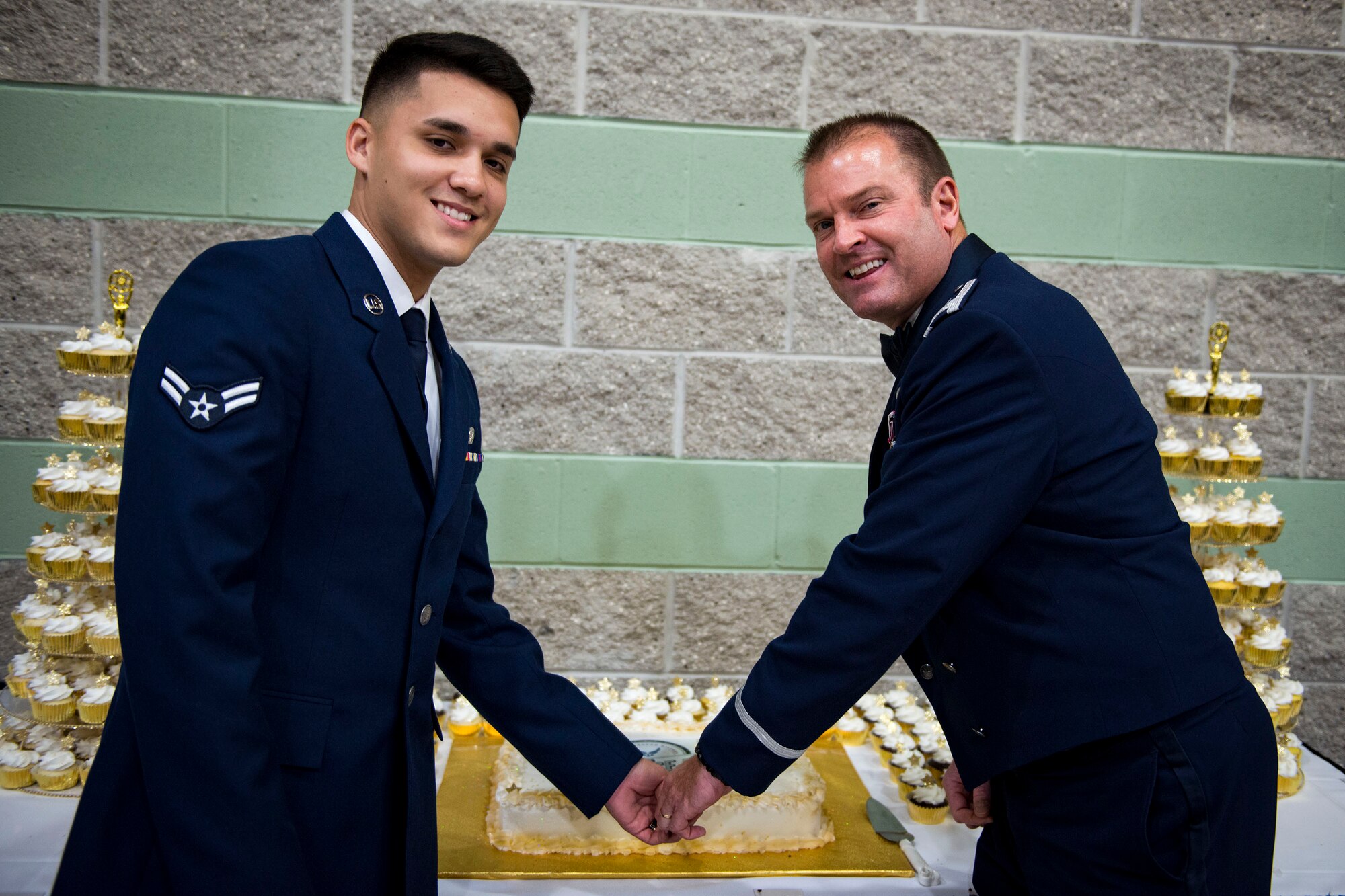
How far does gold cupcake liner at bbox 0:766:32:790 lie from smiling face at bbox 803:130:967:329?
203 cm

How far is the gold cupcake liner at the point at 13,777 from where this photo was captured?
2.00m

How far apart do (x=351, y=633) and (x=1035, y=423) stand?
1.07 metres

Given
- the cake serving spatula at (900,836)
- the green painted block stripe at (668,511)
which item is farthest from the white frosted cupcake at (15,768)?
the cake serving spatula at (900,836)

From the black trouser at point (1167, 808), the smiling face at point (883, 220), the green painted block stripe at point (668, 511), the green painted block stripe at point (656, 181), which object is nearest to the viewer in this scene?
the black trouser at point (1167, 808)

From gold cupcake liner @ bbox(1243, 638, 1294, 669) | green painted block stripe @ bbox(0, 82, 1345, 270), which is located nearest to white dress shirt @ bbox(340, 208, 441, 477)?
green painted block stripe @ bbox(0, 82, 1345, 270)

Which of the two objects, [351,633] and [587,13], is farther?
[587,13]

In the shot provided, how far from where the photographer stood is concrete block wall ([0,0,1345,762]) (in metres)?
2.69

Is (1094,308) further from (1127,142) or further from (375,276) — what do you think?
(375,276)

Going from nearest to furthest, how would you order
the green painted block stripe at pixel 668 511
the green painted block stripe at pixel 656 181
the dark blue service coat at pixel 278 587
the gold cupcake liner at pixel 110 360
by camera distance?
1. the dark blue service coat at pixel 278 587
2. the gold cupcake liner at pixel 110 360
3. the green painted block stripe at pixel 656 181
4. the green painted block stripe at pixel 668 511

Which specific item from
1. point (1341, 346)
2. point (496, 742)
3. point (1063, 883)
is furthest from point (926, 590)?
point (1341, 346)

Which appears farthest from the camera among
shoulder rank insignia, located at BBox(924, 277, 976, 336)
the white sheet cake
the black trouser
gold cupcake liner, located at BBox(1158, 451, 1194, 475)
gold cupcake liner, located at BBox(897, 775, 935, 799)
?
gold cupcake liner, located at BBox(1158, 451, 1194, 475)

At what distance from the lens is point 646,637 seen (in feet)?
9.64

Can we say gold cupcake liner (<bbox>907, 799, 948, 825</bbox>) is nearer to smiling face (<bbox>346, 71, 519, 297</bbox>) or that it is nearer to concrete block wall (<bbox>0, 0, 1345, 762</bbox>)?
concrete block wall (<bbox>0, 0, 1345, 762</bbox>)

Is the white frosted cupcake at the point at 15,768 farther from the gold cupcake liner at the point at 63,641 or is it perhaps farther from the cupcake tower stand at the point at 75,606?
the gold cupcake liner at the point at 63,641
